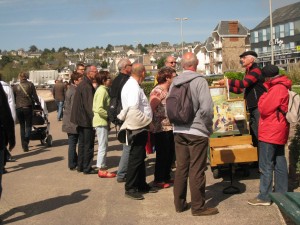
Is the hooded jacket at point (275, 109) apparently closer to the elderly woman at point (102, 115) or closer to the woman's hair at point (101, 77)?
the elderly woman at point (102, 115)

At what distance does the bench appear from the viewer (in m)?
3.09

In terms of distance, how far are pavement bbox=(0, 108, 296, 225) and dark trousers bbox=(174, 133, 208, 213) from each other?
21 centimetres

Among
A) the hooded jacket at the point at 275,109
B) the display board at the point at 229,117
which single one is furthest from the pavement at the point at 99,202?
the hooded jacket at the point at 275,109

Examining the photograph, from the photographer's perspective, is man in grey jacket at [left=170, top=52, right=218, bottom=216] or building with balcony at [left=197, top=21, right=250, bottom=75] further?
building with balcony at [left=197, top=21, right=250, bottom=75]

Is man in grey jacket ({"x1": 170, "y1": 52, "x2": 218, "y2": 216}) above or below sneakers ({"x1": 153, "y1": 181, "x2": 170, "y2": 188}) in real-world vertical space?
above

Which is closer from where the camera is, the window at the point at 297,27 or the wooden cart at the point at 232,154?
the wooden cart at the point at 232,154

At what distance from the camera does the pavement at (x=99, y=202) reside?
5.12 m

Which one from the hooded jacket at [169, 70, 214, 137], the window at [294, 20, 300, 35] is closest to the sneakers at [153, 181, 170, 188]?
the hooded jacket at [169, 70, 214, 137]

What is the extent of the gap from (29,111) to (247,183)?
6.07m

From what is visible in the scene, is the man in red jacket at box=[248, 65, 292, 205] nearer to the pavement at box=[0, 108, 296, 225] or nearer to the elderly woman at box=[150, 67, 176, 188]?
the pavement at box=[0, 108, 296, 225]

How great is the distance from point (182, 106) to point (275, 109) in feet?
3.92

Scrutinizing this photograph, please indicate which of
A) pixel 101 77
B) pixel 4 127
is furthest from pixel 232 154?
pixel 4 127

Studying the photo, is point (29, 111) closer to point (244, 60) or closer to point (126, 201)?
point (126, 201)

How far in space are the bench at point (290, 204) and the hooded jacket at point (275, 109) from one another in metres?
1.61
